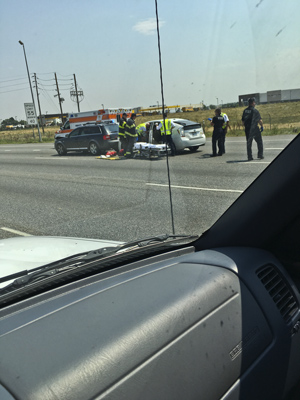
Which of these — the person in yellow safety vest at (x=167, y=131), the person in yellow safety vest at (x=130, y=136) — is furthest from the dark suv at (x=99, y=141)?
the person in yellow safety vest at (x=167, y=131)

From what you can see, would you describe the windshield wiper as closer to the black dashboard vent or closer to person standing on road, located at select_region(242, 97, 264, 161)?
the black dashboard vent

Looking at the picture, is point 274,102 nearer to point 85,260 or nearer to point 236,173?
point 236,173

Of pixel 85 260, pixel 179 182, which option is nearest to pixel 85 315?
pixel 85 260

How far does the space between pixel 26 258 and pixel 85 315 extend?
98 centimetres

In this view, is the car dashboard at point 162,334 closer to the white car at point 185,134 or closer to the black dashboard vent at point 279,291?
the black dashboard vent at point 279,291

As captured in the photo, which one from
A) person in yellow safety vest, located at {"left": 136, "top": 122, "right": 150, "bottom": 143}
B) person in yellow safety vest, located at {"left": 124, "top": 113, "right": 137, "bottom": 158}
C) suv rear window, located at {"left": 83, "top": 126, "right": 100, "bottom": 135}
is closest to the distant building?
person in yellow safety vest, located at {"left": 136, "top": 122, "right": 150, "bottom": 143}

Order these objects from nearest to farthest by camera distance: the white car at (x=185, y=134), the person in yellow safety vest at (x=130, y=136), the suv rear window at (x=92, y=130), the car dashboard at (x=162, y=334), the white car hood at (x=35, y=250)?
the car dashboard at (x=162, y=334) → the white car hood at (x=35, y=250) → the white car at (x=185, y=134) → the person in yellow safety vest at (x=130, y=136) → the suv rear window at (x=92, y=130)

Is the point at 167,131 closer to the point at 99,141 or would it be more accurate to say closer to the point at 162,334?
the point at 162,334

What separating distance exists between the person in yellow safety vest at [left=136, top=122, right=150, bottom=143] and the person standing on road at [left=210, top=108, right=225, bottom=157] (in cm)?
44

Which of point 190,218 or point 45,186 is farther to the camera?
point 45,186

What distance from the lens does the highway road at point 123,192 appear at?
8.79 feet

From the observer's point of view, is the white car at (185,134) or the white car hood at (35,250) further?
the white car at (185,134)

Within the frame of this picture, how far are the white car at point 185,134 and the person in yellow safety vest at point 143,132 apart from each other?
41mm

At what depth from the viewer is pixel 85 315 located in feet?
4.99
